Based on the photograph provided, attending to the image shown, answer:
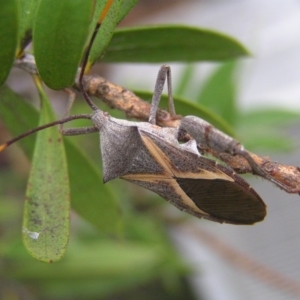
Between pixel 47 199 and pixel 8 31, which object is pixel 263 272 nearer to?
pixel 47 199

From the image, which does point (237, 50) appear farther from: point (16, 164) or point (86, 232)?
point (16, 164)

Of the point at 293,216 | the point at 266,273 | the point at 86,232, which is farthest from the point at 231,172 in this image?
the point at 293,216

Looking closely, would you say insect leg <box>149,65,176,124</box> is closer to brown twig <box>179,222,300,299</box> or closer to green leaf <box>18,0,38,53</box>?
green leaf <box>18,0,38,53</box>

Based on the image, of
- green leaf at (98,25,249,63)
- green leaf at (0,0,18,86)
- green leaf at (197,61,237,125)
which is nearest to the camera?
green leaf at (0,0,18,86)

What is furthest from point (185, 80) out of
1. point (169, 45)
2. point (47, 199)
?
point (47, 199)

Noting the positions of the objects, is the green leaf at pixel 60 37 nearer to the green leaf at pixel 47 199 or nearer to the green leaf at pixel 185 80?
the green leaf at pixel 47 199

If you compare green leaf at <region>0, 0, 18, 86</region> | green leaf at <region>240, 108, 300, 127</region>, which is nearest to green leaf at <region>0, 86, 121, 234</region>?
green leaf at <region>0, 0, 18, 86</region>

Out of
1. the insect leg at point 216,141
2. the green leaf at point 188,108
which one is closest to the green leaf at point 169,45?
the green leaf at point 188,108
